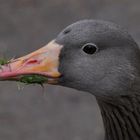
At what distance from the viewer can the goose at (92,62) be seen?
160 inches

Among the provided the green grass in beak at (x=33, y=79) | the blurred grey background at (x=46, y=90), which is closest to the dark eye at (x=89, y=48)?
the green grass in beak at (x=33, y=79)

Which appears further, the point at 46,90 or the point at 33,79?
the point at 46,90

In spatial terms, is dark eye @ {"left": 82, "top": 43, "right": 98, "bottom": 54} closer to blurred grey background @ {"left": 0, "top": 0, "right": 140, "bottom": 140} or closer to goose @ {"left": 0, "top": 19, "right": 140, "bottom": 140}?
goose @ {"left": 0, "top": 19, "right": 140, "bottom": 140}

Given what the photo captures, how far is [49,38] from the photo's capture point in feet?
29.0

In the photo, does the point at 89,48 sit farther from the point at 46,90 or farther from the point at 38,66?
the point at 46,90

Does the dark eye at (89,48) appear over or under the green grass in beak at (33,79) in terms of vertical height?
over

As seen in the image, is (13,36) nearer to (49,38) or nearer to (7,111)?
(49,38)

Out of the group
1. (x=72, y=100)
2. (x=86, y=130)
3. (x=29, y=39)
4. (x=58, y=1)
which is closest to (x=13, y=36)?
(x=29, y=39)

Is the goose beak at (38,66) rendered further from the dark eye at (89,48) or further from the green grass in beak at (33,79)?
the dark eye at (89,48)

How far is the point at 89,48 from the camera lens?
159 inches

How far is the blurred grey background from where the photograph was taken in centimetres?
729

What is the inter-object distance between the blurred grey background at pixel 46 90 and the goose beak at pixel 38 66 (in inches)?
88.6

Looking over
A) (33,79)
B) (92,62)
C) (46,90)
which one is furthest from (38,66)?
(46,90)

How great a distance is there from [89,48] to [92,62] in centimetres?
11
